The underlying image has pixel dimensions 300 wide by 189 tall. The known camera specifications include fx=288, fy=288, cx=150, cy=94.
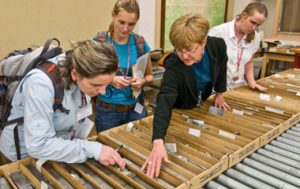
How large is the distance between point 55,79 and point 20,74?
21 centimetres

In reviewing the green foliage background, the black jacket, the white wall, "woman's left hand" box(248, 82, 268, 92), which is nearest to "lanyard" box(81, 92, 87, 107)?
the black jacket

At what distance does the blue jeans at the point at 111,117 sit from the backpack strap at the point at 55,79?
96 cm

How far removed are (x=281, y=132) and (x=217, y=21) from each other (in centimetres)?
467

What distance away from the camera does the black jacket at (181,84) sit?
61.1 inches

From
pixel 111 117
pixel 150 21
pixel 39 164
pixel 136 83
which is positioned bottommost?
pixel 111 117

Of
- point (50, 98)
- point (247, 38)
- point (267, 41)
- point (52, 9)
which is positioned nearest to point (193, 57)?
point (50, 98)

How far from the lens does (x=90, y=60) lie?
1.19 meters

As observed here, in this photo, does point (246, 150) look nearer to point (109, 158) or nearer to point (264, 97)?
point (109, 158)

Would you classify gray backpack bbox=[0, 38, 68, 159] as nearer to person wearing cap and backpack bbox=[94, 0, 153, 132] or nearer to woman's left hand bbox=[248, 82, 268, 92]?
person wearing cap and backpack bbox=[94, 0, 153, 132]

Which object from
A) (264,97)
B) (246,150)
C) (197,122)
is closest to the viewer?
(246,150)

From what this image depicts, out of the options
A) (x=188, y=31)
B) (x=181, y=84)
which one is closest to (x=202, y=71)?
(x=181, y=84)

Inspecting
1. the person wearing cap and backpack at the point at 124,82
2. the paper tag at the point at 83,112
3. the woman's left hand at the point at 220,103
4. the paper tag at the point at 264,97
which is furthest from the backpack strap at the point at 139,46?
the paper tag at the point at 264,97

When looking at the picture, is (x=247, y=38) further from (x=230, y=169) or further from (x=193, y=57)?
(x=230, y=169)

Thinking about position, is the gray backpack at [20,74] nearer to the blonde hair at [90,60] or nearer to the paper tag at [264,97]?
the blonde hair at [90,60]
